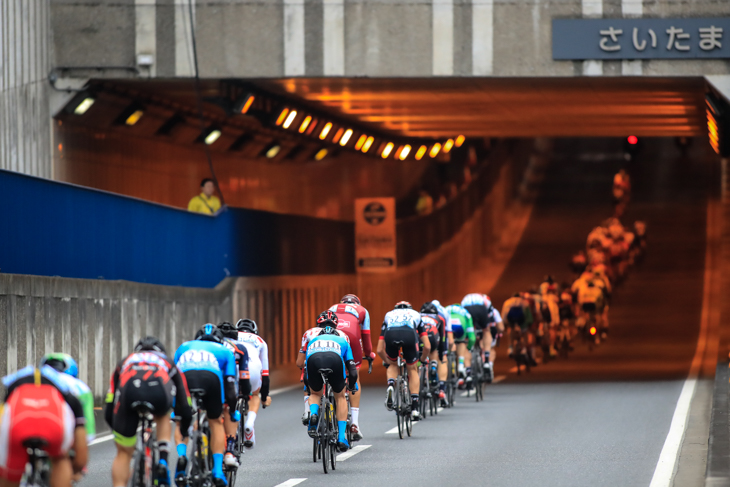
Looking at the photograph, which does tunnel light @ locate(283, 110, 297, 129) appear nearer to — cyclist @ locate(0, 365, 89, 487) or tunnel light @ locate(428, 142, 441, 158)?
tunnel light @ locate(428, 142, 441, 158)

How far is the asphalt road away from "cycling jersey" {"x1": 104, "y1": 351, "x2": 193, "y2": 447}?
3139 mm

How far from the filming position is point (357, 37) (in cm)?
2330

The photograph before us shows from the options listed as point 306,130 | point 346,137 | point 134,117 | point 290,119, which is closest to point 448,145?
point 346,137

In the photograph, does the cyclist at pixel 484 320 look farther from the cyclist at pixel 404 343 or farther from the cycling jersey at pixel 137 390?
the cycling jersey at pixel 137 390

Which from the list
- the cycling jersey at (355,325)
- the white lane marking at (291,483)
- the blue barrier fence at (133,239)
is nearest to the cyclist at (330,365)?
the white lane marking at (291,483)

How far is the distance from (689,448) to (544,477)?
102 inches

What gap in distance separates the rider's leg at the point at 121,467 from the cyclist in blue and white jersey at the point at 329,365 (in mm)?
4148

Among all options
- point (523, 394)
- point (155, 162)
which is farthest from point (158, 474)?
point (155, 162)

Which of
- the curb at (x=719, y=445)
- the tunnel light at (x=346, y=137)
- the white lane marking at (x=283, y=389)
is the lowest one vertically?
the white lane marking at (x=283, y=389)

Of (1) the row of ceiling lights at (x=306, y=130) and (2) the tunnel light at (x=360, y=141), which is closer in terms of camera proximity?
(1) the row of ceiling lights at (x=306, y=130)

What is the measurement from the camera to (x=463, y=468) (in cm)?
1386

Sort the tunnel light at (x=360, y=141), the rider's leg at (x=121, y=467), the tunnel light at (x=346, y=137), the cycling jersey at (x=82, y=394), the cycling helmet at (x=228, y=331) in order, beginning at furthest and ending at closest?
the tunnel light at (x=360, y=141) → the tunnel light at (x=346, y=137) → the cycling helmet at (x=228, y=331) → the rider's leg at (x=121, y=467) → the cycling jersey at (x=82, y=394)

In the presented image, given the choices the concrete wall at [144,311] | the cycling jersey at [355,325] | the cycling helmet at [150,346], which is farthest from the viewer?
the concrete wall at [144,311]

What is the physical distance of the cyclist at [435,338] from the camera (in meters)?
19.7
